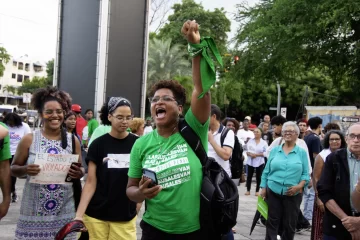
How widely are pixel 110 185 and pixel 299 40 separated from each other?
16.7m

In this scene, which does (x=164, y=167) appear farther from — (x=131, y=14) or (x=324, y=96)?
(x=324, y=96)

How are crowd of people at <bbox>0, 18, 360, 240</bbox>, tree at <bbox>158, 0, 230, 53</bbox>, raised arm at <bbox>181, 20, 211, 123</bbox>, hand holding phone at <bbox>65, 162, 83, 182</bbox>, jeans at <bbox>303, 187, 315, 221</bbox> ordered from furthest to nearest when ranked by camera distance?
tree at <bbox>158, 0, 230, 53</bbox> < jeans at <bbox>303, 187, 315, 221</bbox> < hand holding phone at <bbox>65, 162, 83, 182</bbox> < crowd of people at <bbox>0, 18, 360, 240</bbox> < raised arm at <bbox>181, 20, 211, 123</bbox>

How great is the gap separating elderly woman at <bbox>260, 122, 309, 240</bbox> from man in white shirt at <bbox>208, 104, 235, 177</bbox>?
62cm

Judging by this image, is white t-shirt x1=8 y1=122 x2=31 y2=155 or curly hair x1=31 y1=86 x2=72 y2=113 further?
white t-shirt x1=8 y1=122 x2=31 y2=155

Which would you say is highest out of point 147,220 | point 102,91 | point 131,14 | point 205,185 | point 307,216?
point 131,14

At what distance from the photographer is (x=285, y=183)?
630cm

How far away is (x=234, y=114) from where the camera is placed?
49344 mm

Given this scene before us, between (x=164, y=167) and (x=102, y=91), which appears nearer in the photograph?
(x=164, y=167)

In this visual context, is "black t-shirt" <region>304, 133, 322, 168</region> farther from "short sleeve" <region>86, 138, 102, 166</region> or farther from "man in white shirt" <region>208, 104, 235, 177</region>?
"short sleeve" <region>86, 138, 102, 166</region>

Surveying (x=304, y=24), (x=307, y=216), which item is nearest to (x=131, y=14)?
(x=304, y=24)

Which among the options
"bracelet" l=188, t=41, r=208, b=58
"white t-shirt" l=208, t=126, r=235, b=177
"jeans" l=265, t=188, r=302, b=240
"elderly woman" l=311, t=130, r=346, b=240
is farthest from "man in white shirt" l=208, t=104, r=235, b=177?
"bracelet" l=188, t=41, r=208, b=58

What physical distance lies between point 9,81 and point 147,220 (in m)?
108

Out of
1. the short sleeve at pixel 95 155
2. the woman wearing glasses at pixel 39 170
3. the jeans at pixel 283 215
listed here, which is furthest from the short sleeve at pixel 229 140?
the woman wearing glasses at pixel 39 170

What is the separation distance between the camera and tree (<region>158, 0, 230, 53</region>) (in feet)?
157
